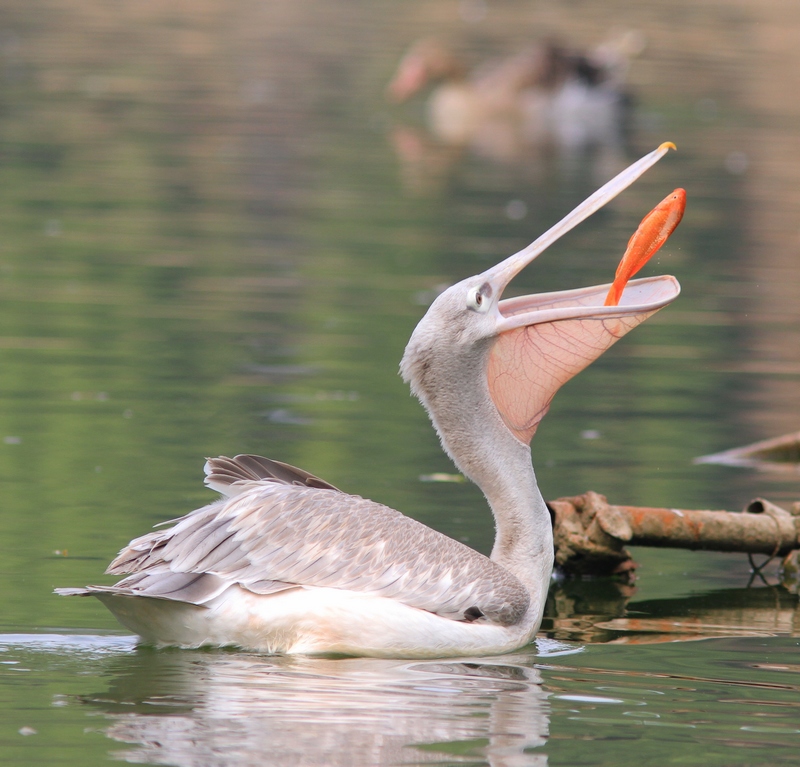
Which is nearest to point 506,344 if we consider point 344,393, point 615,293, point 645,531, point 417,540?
point 615,293

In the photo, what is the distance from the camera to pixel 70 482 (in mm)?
7184

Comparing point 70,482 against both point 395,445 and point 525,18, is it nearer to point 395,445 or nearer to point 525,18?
point 395,445

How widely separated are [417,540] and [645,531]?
4.95ft

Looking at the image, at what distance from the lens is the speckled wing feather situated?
4965 mm

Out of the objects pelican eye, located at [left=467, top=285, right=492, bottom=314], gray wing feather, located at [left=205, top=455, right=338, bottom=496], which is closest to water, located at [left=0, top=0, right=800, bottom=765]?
gray wing feather, located at [left=205, top=455, right=338, bottom=496]

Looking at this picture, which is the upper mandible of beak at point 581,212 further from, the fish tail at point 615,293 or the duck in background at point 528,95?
the duck in background at point 528,95

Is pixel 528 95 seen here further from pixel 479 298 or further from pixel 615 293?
pixel 479 298

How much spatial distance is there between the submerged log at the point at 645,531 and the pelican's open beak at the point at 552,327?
0.82 meters

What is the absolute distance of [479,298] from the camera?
5.30 meters

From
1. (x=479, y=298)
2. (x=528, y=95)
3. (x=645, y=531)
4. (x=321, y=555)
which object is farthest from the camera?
(x=528, y=95)

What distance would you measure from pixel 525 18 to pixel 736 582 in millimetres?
38616

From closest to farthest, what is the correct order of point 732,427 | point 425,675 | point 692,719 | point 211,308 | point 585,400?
1. point 692,719
2. point 425,675
3. point 732,427
4. point 585,400
5. point 211,308

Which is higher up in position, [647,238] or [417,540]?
[647,238]

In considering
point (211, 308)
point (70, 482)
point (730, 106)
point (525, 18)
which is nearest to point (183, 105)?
point (730, 106)
